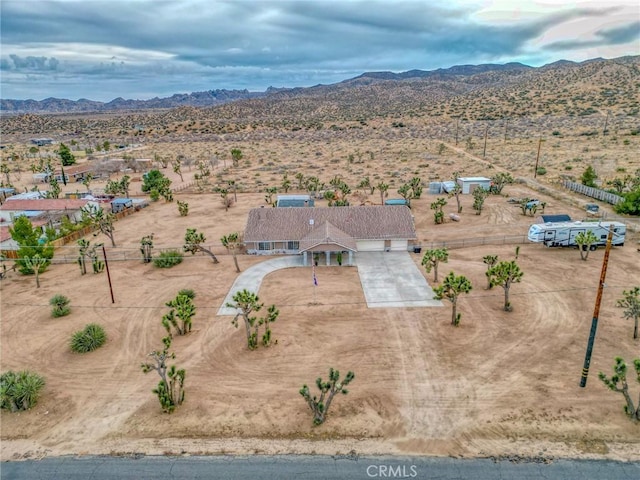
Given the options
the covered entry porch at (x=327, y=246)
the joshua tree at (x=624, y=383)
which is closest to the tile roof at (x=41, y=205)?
the covered entry porch at (x=327, y=246)

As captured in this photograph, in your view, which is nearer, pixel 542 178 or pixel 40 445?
pixel 40 445

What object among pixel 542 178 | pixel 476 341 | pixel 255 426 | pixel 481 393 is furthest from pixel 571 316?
pixel 542 178

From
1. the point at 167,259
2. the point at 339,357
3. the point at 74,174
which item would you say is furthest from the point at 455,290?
the point at 74,174

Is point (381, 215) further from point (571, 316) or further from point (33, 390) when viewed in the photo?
point (33, 390)

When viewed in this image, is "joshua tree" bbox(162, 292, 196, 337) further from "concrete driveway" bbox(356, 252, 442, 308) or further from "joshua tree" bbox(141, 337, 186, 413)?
"concrete driveway" bbox(356, 252, 442, 308)

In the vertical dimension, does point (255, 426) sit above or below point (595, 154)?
below

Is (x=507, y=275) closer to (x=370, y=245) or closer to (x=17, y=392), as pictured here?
(x=370, y=245)

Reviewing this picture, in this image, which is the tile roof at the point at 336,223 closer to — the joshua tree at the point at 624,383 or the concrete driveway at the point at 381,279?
the concrete driveway at the point at 381,279
